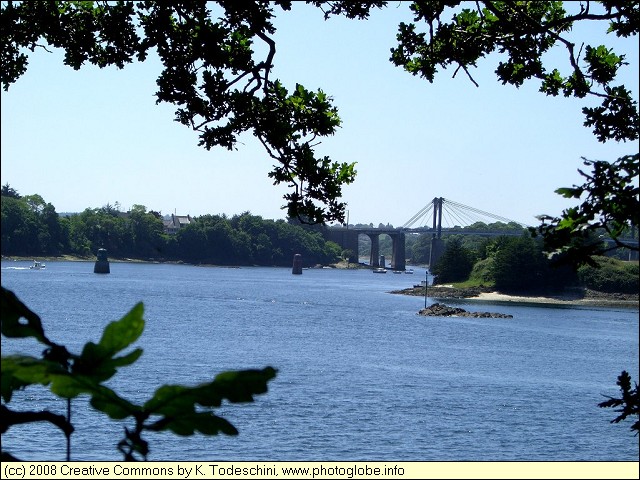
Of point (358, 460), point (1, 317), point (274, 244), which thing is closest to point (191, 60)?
point (1, 317)

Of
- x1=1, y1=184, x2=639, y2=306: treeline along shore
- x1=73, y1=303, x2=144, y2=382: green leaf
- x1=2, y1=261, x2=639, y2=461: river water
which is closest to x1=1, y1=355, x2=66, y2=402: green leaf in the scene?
x1=73, y1=303, x2=144, y2=382: green leaf

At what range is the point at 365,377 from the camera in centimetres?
2916

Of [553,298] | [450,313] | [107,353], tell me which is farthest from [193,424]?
[553,298]

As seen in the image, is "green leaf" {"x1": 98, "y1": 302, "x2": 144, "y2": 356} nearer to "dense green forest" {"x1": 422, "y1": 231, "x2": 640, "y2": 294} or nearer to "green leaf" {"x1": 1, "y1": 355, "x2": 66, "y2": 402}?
"green leaf" {"x1": 1, "y1": 355, "x2": 66, "y2": 402}

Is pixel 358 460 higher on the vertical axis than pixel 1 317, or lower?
lower

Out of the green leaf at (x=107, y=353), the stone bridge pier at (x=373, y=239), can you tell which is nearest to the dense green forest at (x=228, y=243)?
the stone bridge pier at (x=373, y=239)

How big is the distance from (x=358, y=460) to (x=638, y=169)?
51.6 ft

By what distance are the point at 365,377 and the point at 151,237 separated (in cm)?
4842

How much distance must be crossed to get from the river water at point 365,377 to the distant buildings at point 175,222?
3472cm

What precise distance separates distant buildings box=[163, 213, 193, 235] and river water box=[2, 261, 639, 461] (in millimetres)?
34723

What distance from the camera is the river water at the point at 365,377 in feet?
61.8

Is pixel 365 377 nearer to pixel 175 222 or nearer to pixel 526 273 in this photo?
pixel 526 273

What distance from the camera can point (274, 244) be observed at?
116 meters

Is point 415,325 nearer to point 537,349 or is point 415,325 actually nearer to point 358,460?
point 537,349
